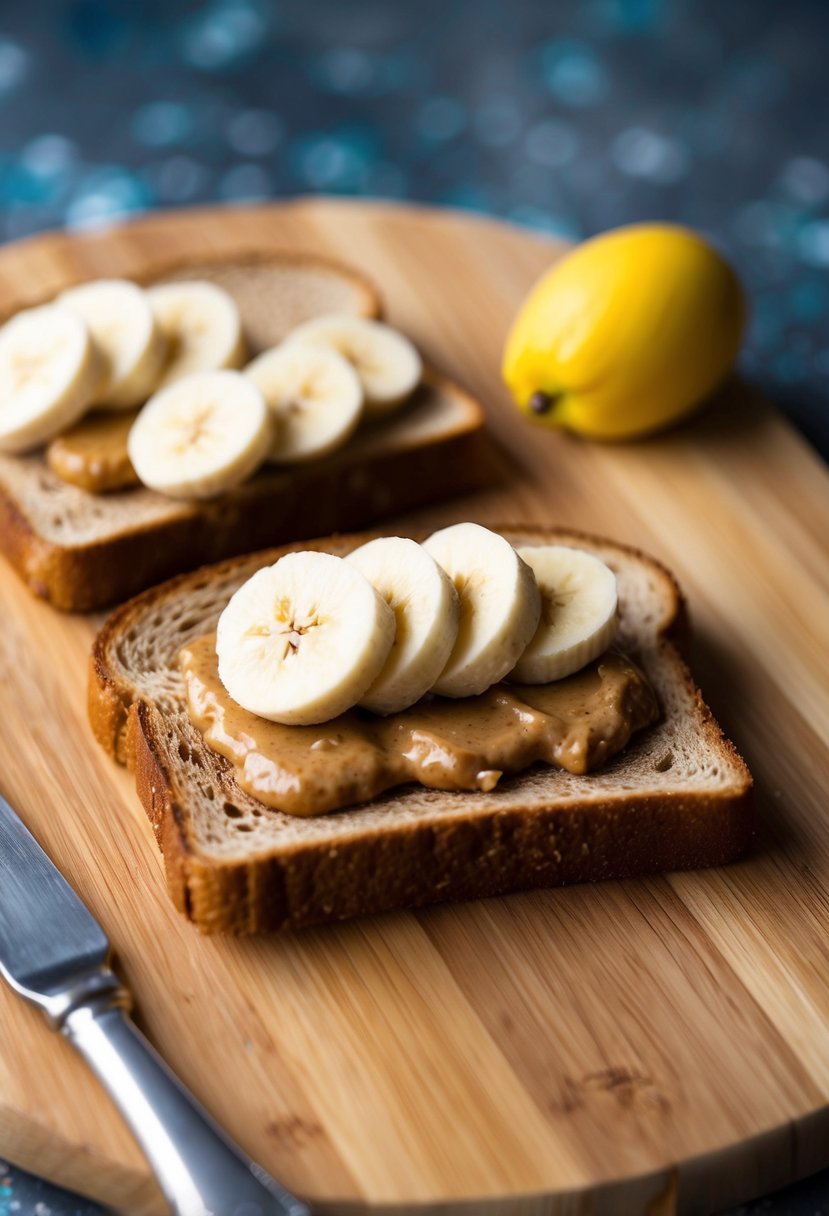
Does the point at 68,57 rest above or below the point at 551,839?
above

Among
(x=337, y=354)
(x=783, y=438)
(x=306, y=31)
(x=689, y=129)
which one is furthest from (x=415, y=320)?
(x=306, y=31)

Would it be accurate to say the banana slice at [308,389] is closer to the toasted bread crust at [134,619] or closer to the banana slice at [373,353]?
the banana slice at [373,353]

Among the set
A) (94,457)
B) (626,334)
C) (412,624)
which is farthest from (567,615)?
(94,457)

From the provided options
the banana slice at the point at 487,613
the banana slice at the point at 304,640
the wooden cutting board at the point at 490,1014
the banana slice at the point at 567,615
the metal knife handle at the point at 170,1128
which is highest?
the banana slice at the point at 304,640

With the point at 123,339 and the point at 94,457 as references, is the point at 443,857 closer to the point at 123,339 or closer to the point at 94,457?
the point at 94,457

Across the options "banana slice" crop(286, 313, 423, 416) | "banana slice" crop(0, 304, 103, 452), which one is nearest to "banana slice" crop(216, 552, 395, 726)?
"banana slice" crop(0, 304, 103, 452)

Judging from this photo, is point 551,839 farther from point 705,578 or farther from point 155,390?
point 155,390

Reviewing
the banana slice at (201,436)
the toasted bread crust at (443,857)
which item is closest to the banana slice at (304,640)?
the toasted bread crust at (443,857)
